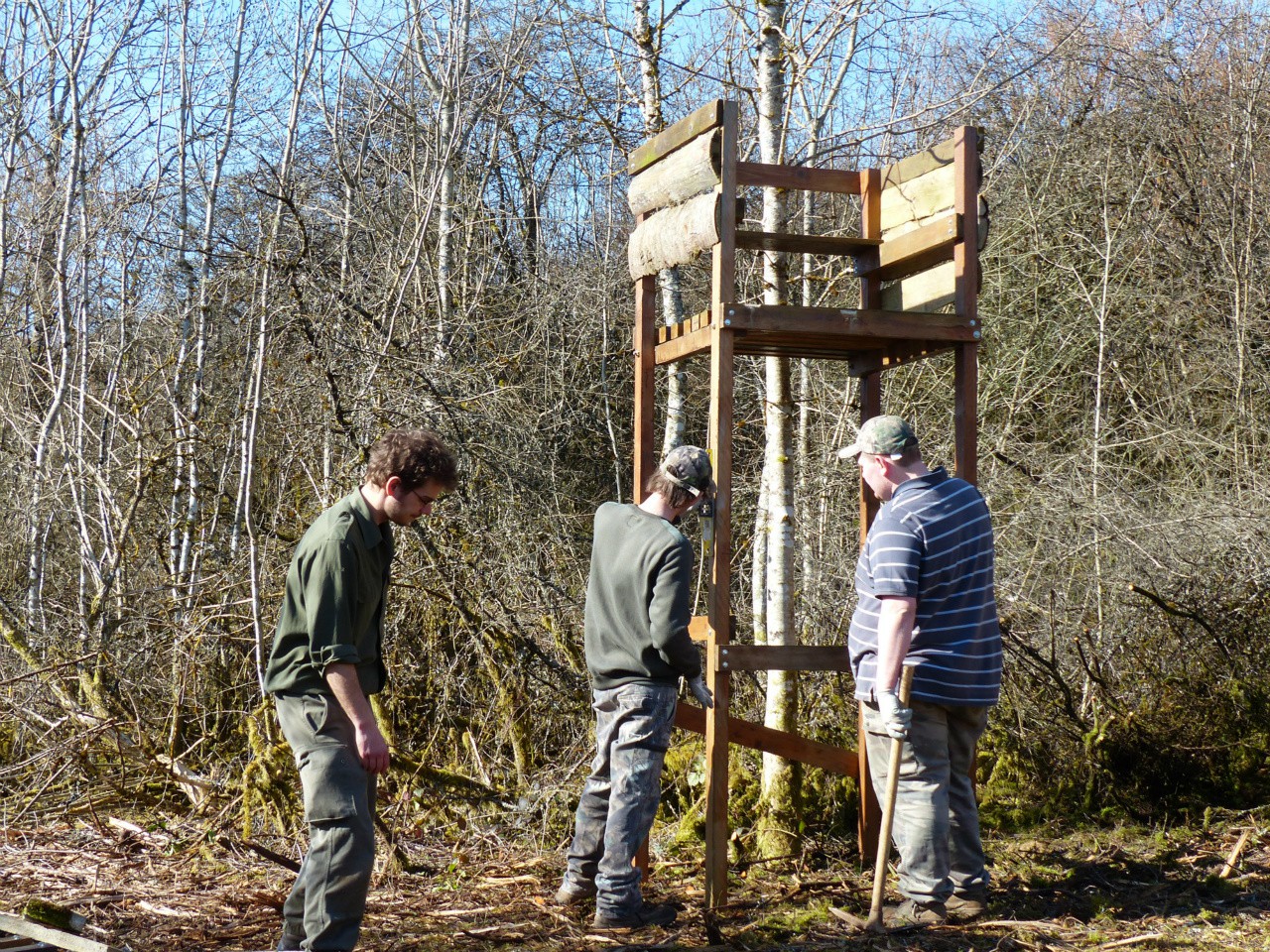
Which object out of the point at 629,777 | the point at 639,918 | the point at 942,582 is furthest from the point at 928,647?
the point at 639,918

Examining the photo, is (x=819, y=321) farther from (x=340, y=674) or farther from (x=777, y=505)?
(x=340, y=674)

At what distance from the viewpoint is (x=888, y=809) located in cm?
438

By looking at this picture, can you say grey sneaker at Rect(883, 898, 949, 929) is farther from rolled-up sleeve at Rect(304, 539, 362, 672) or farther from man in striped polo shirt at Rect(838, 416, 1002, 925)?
rolled-up sleeve at Rect(304, 539, 362, 672)

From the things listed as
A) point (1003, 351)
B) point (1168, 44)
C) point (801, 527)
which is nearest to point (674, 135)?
point (801, 527)

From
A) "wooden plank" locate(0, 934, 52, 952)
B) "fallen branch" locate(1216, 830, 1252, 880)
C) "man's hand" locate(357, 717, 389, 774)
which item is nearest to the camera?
"man's hand" locate(357, 717, 389, 774)

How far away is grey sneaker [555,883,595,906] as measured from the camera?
4.93 metres

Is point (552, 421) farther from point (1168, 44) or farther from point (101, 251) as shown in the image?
point (1168, 44)

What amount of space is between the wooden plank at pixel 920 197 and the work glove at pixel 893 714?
2132mm

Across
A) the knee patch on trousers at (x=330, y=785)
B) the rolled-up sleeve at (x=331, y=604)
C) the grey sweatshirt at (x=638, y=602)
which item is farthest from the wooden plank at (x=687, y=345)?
the knee patch on trousers at (x=330, y=785)

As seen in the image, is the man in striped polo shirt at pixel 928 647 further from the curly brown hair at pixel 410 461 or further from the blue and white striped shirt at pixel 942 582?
the curly brown hair at pixel 410 461

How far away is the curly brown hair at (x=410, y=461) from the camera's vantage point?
3877 mm

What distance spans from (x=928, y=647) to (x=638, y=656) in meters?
1.09

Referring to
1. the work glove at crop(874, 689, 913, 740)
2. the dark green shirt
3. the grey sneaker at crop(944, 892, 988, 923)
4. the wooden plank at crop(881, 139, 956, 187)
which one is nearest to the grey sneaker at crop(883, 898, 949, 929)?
the grey sneaker at crop(944, 892, 988, 923)

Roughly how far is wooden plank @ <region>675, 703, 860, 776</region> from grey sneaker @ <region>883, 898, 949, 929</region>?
0.88 metres
